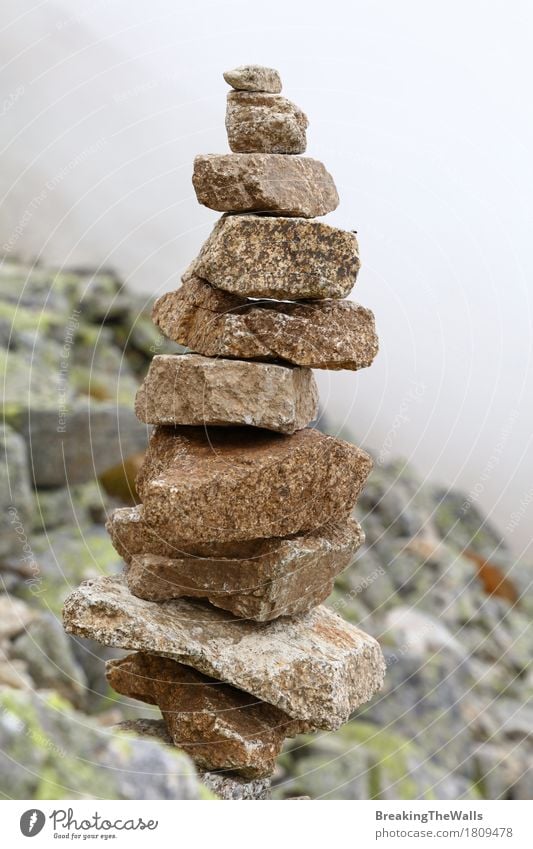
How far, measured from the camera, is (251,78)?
11531mm

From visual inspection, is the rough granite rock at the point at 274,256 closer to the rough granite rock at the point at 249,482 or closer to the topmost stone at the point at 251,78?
the topmost stone at the point at 251,78


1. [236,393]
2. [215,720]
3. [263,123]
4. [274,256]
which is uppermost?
[263,123]

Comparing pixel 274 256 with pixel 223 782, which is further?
→ pixel 223 782

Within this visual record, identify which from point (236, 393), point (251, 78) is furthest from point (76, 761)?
point (251, 78)

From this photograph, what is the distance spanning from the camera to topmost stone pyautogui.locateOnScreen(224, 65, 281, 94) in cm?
1152

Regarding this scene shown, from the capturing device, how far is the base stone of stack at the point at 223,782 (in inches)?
479

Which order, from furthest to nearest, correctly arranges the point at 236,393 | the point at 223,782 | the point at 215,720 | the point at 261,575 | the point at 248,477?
the point at 223,782
the point at 215,720
the point at 261,575
the point at 236,393
the point at 248,477

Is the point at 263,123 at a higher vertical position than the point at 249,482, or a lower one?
higher

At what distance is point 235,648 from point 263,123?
572cm

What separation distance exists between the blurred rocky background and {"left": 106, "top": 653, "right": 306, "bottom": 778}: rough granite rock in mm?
338

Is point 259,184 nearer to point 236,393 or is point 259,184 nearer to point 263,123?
point 263,123

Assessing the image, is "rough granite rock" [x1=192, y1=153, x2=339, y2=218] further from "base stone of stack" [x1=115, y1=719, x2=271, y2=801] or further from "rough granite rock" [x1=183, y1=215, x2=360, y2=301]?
→ "base stone of stack" [x1=115, y1=719, x2=271, y2=801]

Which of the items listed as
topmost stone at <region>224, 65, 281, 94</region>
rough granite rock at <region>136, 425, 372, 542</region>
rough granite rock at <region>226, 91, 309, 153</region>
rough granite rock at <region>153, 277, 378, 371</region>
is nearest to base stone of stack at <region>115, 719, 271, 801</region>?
rough granite rock at <region>136, 425, 372, 542</region>
